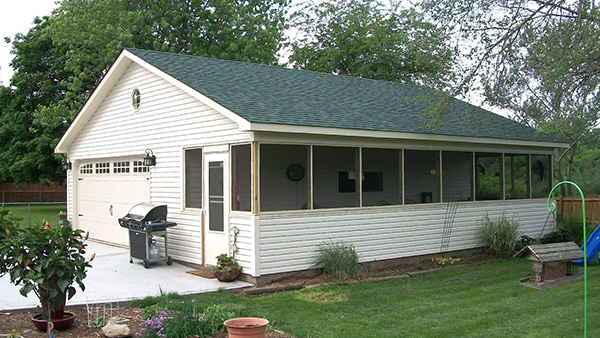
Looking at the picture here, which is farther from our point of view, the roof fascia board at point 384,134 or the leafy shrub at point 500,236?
the leafy shrub at point 500,236

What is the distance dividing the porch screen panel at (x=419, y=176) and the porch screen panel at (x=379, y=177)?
0.38m

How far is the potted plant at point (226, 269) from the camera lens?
956cm

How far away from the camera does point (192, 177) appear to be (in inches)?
450

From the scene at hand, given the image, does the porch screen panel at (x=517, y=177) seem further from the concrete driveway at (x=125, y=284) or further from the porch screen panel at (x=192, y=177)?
the concrete driveway at (x=125, y=284)

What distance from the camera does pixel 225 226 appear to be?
1019 cm

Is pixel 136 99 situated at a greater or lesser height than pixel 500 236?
greater

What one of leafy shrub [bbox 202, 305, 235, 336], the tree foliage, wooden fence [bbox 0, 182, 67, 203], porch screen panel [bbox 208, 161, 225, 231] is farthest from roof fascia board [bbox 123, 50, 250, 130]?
wooden fence [bbox 0, 182, 67, 203]

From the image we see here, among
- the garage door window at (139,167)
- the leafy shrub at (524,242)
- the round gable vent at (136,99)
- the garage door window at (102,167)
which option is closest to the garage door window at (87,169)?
the garage door window at (102,167)

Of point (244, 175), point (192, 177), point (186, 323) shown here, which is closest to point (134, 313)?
point (186, 323)

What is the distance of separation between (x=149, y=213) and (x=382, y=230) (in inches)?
176

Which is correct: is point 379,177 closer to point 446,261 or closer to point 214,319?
point 446,261

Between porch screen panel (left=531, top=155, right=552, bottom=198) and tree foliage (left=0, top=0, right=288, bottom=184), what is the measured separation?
1449 cm

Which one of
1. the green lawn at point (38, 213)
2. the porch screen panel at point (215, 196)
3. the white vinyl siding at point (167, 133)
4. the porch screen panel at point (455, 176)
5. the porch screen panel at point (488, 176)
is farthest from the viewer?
the green lawn at point (38, 213)

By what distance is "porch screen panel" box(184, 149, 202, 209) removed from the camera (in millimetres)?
11375
